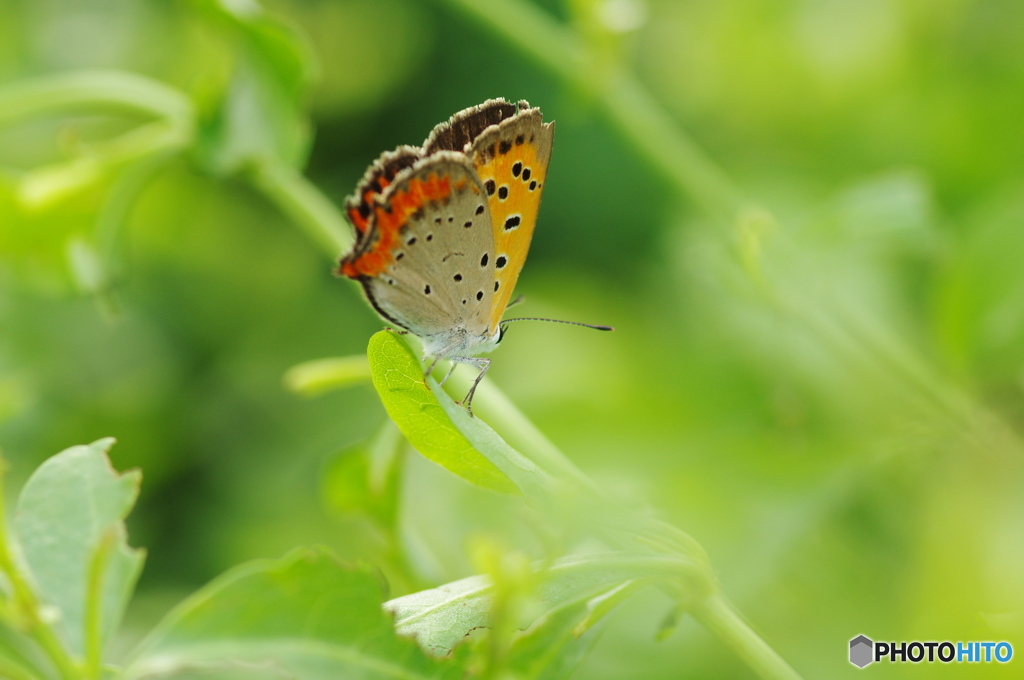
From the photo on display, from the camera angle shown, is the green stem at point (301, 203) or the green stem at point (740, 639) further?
the green stem at point (301, 203)

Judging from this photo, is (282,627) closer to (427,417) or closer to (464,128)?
(427,417)

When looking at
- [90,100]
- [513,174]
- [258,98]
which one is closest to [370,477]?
[513,174]

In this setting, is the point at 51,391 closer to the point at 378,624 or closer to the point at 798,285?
the point at 798,285

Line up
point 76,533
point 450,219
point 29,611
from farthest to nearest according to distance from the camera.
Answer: point 450,219
point 76,533
point 29,611

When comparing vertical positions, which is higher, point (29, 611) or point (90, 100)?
point (90, 100)

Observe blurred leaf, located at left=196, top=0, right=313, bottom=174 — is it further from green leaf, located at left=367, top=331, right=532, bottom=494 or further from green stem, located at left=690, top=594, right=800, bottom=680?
green stem, located at left=690, top=594, right=800, bottom=680

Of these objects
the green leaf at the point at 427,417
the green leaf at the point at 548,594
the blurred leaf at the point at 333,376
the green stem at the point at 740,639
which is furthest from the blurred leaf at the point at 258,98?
the green stem at the point at 740,639

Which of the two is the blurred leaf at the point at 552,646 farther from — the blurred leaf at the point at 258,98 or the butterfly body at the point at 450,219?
the blurred leaf at the point at 258,98

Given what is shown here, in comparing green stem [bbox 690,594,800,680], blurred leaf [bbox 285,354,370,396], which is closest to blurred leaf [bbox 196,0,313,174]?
blurred leaf [bbox 285,354,370,396]
